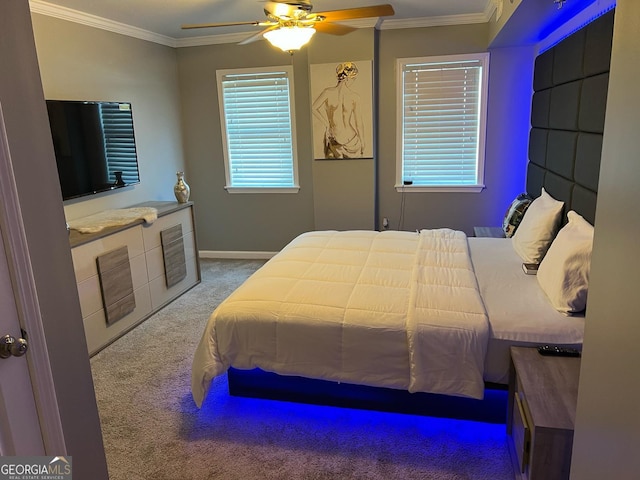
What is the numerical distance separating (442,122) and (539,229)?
6.88 feet

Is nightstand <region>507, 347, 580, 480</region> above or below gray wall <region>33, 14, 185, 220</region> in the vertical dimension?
below

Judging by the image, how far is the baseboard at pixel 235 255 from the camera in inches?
215

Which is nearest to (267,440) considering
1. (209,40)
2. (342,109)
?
(342,109)

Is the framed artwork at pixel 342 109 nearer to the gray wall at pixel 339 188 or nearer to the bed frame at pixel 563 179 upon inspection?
the gray wall at pixel 339 188

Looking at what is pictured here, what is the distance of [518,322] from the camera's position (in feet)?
7.19

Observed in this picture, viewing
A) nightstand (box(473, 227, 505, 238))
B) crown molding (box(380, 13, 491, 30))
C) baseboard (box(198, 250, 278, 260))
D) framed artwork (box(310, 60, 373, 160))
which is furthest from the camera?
baseboard (box(198, 250, 278, 260))

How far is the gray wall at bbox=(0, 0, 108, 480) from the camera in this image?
1240 mm

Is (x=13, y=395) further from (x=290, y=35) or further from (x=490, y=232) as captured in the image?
(x=490, y=232)

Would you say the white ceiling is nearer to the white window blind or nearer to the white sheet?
Result: the white window blind

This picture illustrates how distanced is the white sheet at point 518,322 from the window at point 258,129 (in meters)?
3.05

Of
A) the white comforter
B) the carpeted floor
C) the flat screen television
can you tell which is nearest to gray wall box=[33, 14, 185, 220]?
the flat screen television

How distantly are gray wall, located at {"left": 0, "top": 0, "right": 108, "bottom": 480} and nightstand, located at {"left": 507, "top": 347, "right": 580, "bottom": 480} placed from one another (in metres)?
1.57

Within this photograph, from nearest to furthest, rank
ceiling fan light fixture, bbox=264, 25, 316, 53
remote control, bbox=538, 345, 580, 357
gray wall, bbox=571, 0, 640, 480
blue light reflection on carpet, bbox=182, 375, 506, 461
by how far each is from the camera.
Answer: gray wall, bbox=571, 0, 640, 480 → remote control, bbox=538, 345, 580, 357 → blue light reflection on carpet, bbox=182, 375, 506, 461 → ceiling fan light fixture, bbox=264, 25, 316, 53

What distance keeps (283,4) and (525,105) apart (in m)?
2.83
